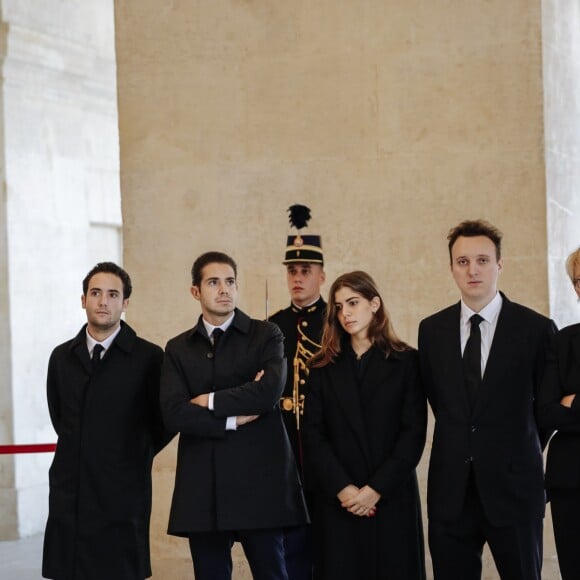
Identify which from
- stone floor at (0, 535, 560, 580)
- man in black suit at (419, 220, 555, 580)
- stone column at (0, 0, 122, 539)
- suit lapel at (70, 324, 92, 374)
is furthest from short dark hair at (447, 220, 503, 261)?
stone column at (0, 0, 122, 539)

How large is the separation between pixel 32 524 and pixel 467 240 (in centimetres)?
599

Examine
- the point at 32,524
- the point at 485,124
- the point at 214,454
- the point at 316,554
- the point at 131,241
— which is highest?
the point at 485,124

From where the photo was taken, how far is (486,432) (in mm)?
4223

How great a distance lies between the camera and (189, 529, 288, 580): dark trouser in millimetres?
4465

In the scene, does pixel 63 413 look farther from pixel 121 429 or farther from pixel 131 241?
pixel 131 241

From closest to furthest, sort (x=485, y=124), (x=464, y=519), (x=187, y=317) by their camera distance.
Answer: (x=464, y=519) → (x=485, y=124) → (x=187, y=317)

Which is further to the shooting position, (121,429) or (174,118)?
(174,118)

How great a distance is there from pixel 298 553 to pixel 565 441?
5.37 feet

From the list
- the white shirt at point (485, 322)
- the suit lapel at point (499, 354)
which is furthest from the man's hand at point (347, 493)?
the white shirt at point (485, 322)

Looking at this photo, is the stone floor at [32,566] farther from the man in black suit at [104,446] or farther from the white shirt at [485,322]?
the white shirt at [485,322]

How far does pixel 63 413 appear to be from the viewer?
476 centimetres


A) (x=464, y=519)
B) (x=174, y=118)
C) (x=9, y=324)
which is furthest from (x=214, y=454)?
(x=9, y=324)

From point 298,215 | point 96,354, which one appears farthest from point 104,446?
point 298,215

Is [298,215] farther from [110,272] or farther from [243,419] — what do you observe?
[243,419]
